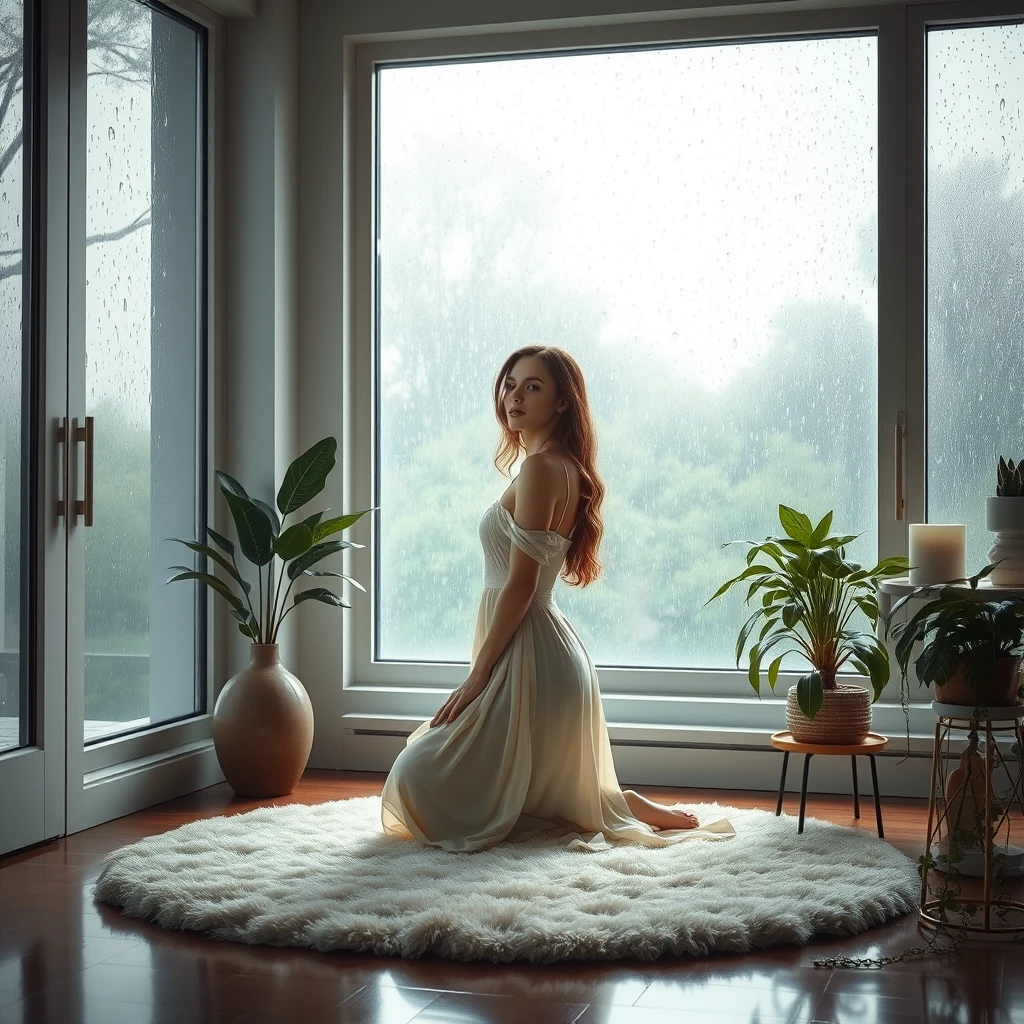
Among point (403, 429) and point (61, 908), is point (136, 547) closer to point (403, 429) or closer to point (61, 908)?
point (403, 429)

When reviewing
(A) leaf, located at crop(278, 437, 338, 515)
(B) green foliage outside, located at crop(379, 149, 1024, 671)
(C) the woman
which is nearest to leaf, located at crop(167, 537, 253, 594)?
(A) leaf, located at crop(278, 437, 338, 515)

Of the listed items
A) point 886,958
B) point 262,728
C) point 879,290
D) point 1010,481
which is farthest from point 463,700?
point 879,290

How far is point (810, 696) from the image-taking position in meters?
3.62

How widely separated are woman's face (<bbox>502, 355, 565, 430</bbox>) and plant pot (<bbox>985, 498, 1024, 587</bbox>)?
4.00 ft

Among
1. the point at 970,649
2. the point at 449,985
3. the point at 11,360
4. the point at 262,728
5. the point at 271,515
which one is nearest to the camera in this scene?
the point at 449,985

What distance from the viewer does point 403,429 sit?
16.1 ft

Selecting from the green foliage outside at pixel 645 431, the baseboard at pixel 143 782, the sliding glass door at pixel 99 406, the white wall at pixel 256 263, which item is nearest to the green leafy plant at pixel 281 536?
the sliding glass door at pixel 99 406

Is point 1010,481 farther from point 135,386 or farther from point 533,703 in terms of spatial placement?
point 135,386

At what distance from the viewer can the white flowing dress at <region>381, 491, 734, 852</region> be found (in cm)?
350

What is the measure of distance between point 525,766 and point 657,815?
0.40 metres

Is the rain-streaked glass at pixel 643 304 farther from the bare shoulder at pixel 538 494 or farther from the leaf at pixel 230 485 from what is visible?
the bare shoulder at pixel 538 494

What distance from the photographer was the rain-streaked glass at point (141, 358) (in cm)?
404

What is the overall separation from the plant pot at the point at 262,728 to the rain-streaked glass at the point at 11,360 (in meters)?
0.73

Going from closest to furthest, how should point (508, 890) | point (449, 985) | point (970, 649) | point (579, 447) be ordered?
1. point (449, 985)
2. point (970, 649)
3. point (508, 890)
4. point (579, 447)
